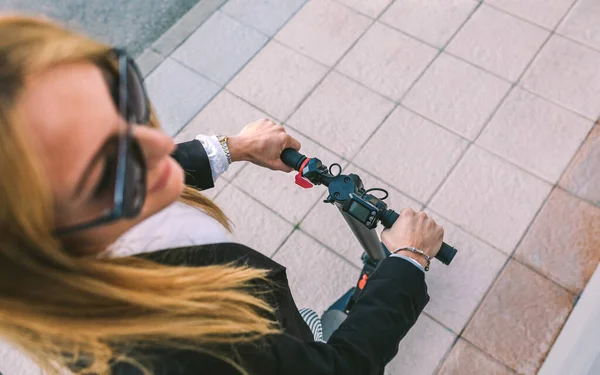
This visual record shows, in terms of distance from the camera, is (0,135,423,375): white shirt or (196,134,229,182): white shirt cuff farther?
(196,134,229,182): white shirt cuff

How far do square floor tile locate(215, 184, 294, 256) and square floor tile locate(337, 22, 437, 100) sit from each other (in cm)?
92

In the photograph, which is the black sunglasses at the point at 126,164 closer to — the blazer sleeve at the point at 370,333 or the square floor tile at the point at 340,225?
the blazer sleeve at the point at 370,333

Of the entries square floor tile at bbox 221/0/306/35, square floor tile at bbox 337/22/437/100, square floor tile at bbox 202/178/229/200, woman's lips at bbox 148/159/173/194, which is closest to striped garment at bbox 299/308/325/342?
woman's lips at bbox 148/159/173/194

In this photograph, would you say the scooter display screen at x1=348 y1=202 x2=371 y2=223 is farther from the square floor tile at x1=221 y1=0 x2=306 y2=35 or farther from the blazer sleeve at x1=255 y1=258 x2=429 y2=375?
the square floor tile at x1=221 y1=0 x2=306 y2=35

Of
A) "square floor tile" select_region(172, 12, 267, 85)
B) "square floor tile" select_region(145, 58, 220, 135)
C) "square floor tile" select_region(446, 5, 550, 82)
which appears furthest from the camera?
"square floor tile" select_region(172, 12, 267, 85)

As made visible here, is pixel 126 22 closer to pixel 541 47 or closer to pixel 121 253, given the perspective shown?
pixel 541 47

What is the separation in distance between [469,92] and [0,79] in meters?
2.46

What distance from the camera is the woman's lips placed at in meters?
0.91

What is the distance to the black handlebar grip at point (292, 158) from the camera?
1.51 meters

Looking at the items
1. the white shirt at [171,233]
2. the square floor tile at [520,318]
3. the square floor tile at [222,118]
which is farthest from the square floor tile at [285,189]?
the white shirt at [171,233]

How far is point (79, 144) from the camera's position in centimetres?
→ 73

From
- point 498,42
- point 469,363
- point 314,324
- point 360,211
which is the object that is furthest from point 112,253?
point 498,42

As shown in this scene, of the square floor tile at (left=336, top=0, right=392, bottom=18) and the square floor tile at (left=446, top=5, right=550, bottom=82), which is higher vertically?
the square floor tile at (left=446, top=5, right=550, bottom=82)

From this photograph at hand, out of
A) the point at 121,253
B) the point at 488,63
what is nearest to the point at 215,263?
the point at 121,253
